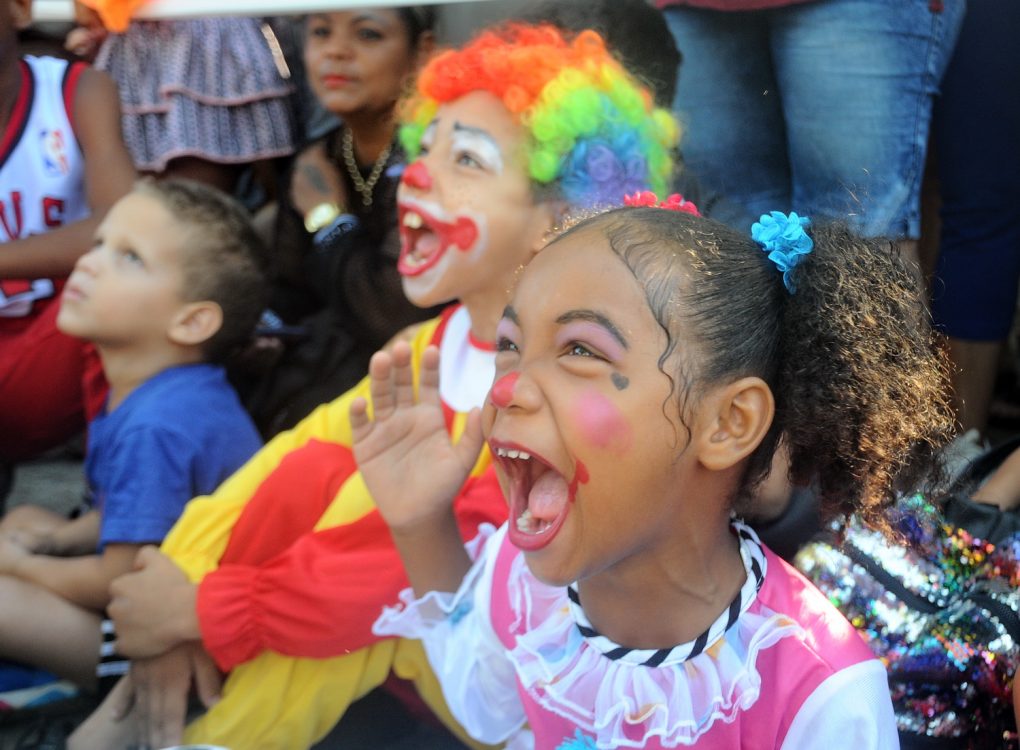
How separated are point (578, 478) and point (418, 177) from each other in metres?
0.90

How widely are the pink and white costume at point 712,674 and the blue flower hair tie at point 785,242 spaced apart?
1.22 feet

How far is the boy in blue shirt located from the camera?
89.2 inches

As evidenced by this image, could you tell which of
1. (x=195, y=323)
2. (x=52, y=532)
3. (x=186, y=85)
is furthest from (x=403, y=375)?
(x=186, y=85)

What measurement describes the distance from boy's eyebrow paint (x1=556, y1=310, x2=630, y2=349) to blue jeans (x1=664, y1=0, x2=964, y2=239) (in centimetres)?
86

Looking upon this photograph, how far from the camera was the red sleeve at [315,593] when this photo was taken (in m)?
2.05

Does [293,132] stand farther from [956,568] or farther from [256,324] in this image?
[956,568]

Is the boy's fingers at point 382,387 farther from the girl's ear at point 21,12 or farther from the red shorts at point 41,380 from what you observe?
the girl's ear at point 21,12

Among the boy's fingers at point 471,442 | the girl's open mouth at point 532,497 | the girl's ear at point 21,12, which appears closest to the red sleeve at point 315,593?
the boy's fingers at point 471,442

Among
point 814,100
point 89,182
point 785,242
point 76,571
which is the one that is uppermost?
point 785,242

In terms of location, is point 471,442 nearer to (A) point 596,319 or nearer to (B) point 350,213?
(A) point 596,319

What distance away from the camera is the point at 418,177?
2.10 m

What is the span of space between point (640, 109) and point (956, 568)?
99 cm

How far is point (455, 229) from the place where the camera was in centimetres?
207

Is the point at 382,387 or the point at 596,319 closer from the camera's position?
the point at 596,319
